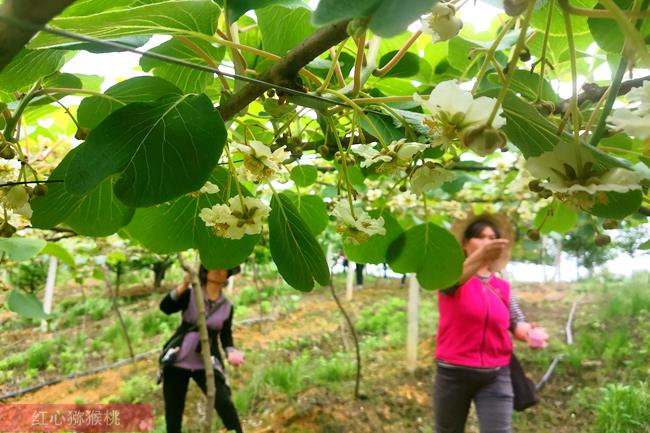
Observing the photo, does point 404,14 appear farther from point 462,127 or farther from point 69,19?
point 69,19

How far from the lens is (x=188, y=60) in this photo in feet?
2.31

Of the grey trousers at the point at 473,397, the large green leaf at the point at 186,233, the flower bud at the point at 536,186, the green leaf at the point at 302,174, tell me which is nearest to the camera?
the flower bud at the point at 536,186

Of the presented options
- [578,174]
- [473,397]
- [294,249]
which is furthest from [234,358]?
[578,174]

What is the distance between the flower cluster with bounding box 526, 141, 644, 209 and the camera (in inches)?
15.8

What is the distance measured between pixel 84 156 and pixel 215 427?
4157 mm

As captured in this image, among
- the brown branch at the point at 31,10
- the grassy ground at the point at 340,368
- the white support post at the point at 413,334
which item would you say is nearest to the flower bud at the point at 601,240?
the brown branch at the point at 31,10

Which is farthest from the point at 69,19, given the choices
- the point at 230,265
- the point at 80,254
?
the point at 80,254

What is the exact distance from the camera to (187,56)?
0.69 m

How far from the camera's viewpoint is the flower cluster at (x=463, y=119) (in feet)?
1.31

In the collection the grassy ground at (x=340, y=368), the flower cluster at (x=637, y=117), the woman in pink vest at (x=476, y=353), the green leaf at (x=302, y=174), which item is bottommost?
the grassy ground at (x=340, y=368)

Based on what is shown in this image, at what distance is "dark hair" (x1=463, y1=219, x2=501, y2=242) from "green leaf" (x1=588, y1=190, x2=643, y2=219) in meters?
2.17

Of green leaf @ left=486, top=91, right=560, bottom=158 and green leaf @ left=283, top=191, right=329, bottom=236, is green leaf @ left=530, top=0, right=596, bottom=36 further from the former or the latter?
green leaf @ left=283, top=191, right=329, bottom=236

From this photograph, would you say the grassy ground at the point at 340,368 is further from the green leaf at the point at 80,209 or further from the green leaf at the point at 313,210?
the green leaf at the point at 80,209

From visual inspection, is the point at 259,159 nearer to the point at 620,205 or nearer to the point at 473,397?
the point at 620,205
